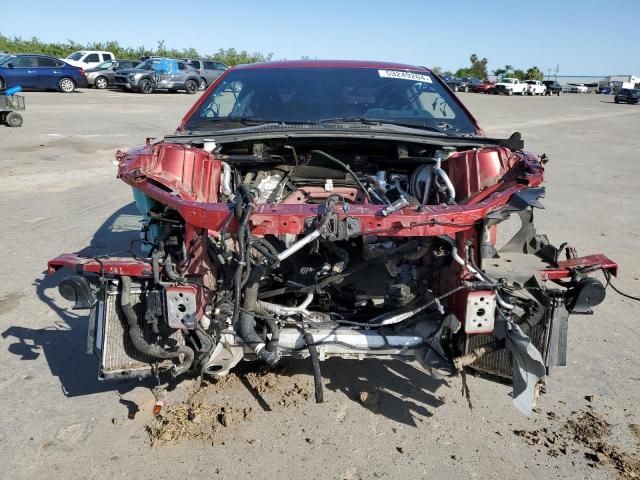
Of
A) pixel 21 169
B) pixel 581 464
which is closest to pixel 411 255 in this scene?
pixel 581 464

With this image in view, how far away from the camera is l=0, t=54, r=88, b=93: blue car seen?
21.9 metres

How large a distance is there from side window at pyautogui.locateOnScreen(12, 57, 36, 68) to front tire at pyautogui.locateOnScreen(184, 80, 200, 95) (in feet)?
21.7

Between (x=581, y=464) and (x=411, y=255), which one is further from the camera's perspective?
(x=411, y=255)

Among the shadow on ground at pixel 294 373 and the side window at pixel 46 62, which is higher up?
the side window at pixel 46 62

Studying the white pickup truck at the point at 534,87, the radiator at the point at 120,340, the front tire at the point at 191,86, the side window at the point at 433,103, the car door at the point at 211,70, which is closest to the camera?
the radiator at the point at 120,340

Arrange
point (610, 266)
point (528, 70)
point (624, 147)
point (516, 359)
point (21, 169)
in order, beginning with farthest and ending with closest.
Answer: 1. point (528, 70)
2. point (624, 147)
3. point (21, 169)
4. point (610, 266)
5. point (516, 359)

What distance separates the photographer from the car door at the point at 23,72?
21906 mm

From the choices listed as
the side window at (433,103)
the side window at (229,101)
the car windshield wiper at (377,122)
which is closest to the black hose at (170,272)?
the car windshield wiper at (377,122)

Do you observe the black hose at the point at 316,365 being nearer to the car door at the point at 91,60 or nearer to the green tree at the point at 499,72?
the car door at the point at 91,60

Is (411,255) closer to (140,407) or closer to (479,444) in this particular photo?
(479,444)

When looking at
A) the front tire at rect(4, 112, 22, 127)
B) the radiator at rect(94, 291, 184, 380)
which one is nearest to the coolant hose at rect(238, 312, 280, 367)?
the radiator at rect(94, 291, 184, 380)

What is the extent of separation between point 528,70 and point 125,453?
74643mm

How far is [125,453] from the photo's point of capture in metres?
2.58

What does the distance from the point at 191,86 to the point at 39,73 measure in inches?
269
